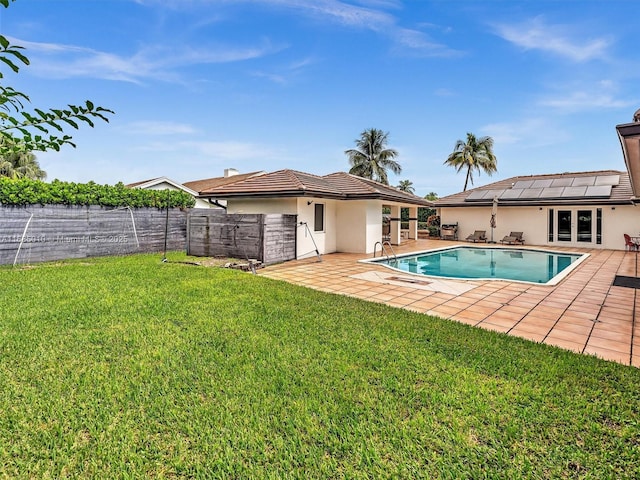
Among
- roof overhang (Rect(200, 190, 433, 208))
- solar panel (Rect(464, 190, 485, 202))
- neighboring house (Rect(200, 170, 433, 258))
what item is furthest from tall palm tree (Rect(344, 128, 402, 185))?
roof overhang (Rect(200, 190, 433, 208))

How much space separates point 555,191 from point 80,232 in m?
25.3

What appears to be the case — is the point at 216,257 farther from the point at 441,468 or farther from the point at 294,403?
the point at 441,468

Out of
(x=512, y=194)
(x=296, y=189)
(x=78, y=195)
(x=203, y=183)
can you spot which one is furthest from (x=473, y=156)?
(x=78, y=195)

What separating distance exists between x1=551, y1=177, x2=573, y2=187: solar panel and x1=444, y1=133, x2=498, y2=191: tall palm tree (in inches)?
516

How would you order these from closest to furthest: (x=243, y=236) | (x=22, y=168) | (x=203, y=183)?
(x=243, y=236), (x=22, y=168), (x=203, y=183)

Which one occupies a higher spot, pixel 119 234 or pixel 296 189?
pixel 296 189

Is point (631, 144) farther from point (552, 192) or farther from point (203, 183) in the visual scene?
point (203, 183)

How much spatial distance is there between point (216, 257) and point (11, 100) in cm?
1280

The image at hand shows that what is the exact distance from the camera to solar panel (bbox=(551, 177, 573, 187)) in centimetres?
2248

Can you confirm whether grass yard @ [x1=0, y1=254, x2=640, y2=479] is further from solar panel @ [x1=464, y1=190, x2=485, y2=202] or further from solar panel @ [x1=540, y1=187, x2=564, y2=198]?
solar panel @ [x1=464, y1=190, x2=485, y2=202]

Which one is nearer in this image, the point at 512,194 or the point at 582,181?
the point at 582,181

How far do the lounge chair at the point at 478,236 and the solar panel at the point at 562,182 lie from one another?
524 centimetres

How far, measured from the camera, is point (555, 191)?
21672 millimetres

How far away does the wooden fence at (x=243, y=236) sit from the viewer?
13.0 meters
